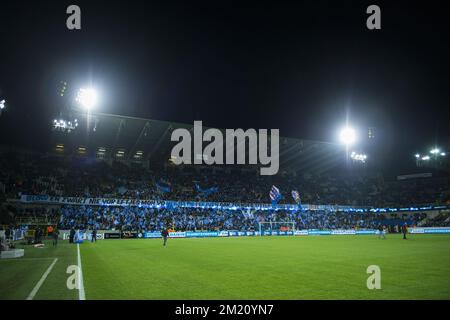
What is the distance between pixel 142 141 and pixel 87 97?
16088mm

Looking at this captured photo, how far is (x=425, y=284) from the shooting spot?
9445 millimetres

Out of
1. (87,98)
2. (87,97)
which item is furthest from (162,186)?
(87,97)

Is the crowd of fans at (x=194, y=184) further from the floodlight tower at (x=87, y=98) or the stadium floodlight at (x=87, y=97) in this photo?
the stadium floodlight at (x=87, y=97)

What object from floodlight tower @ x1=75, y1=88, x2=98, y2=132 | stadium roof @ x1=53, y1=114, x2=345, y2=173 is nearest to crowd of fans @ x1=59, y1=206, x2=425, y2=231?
stadium roof @ x1=53, y1=114, x2=345, y2=173

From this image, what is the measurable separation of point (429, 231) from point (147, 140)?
4507 centimetres

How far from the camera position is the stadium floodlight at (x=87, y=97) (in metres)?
36.2

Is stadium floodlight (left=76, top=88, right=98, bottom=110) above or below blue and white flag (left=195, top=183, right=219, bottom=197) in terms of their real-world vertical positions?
above

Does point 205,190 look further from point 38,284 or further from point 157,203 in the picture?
point 38,284

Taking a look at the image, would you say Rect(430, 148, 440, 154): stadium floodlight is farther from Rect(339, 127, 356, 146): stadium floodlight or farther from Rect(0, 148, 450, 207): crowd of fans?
Rect(339, 127, 356, 146): stadium floodlight

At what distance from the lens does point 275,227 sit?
5516 cm

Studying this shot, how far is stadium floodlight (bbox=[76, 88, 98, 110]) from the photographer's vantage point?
36.2 m

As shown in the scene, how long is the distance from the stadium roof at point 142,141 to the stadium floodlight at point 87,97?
3.82 meters

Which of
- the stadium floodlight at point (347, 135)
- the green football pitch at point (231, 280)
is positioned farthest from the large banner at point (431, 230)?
the green football pitch at point (231, 280)

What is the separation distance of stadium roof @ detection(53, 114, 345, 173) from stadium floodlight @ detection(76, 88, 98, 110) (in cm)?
382
